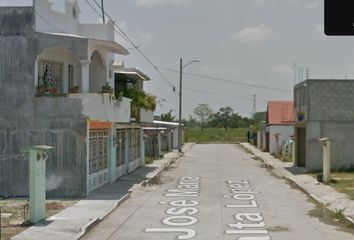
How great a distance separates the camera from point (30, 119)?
17141 millimetres

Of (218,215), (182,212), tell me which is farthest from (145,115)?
(218,215)

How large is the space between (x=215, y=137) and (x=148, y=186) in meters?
70.8

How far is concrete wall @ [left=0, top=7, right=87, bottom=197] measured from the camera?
1698cm

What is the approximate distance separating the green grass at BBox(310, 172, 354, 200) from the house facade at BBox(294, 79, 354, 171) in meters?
1.83

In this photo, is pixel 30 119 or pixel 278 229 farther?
pixel 30 119

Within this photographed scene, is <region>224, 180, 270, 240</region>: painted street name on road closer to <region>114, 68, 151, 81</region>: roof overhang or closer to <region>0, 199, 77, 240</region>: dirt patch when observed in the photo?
<region>0, 199, 77, 240</region>: dirt patch

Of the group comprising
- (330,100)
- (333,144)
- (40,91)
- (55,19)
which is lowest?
(333,144)

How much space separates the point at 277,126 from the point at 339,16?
47725 millimetres

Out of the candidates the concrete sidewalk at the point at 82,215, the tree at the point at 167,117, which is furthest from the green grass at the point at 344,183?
the tree at the point at 167,117

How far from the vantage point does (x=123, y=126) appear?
85.6 ft

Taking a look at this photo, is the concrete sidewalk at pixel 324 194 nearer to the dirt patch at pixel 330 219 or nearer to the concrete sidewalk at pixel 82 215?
the dirt patch at pixel 330 219

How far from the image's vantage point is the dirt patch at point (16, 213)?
1080 cm

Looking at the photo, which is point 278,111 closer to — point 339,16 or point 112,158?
point 112,158

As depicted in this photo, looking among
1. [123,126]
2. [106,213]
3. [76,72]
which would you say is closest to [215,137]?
[123,126]
